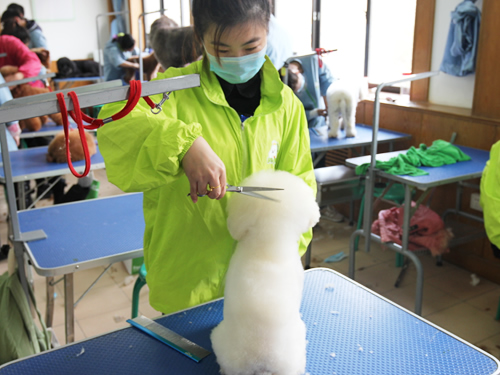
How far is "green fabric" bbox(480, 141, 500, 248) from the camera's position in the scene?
6.60ft

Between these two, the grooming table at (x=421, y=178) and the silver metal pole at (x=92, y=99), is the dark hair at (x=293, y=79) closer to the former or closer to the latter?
the grooming table at (x=421, y=178)

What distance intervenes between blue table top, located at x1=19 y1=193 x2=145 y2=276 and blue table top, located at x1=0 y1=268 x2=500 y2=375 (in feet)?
1.88

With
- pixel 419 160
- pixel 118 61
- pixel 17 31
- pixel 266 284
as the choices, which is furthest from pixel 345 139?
pixel 17 31

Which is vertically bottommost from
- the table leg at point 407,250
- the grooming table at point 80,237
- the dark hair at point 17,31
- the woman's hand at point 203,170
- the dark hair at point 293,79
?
the table leg at point 407,250

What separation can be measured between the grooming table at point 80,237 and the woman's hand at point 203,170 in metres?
0.91

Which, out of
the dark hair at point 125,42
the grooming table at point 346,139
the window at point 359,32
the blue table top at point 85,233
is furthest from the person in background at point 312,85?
the dark hair at point 125,42

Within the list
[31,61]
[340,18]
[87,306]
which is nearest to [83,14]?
[31,61]

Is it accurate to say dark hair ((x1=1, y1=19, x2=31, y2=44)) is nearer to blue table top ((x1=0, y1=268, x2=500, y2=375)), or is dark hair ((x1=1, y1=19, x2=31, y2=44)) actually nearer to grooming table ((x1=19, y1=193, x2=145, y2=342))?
grooming table ((x1=19, y1=193, x2=145, y2=342))

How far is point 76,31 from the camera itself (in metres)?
8.84

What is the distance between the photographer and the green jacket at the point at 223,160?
1048 millimetres

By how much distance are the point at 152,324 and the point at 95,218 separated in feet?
3.21

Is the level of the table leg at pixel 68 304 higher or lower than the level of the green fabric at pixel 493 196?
lower

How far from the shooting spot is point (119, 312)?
259 cm

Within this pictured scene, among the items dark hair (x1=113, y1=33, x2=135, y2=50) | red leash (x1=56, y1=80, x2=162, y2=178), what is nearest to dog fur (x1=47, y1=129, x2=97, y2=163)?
red leash (x1=56, y1=80, x2=162, y2=178)
